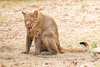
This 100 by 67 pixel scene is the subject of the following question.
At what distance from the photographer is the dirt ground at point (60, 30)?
36.9ft

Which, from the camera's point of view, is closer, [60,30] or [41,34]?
[41,34]

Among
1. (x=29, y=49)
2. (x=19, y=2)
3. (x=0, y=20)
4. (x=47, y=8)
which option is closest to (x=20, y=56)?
(x=29, y=49)

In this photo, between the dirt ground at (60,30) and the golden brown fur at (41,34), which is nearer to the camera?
the dirt ground at (60,30)

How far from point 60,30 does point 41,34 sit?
4.21 metres

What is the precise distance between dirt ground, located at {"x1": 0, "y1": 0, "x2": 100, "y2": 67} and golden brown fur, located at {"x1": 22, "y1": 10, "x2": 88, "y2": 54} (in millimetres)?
238

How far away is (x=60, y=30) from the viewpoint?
16.2m

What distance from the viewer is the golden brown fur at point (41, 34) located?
11.9 metres

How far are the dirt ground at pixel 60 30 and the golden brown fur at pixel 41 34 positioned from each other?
9.4 inches

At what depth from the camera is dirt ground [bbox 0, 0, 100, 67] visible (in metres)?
11.2

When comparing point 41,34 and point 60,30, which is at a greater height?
point 41,34

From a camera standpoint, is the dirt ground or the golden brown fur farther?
the golden brown fur

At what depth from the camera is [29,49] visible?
12.4m

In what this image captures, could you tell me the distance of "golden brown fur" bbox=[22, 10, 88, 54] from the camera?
11906mm

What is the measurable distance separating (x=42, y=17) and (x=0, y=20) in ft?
21.7
